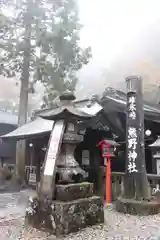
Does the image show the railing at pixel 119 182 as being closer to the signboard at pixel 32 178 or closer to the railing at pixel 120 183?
Result: the railing at pixel 120 183

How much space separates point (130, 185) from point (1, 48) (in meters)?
11.9

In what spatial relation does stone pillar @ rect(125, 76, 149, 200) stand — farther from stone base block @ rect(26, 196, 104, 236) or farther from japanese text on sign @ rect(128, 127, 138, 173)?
stone base block @ rect(26, 196, 104, 236)

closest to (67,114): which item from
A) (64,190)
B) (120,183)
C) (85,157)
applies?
(64,190)

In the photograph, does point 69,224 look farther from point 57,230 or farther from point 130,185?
point 130,185

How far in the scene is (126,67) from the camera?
4419 centimetres

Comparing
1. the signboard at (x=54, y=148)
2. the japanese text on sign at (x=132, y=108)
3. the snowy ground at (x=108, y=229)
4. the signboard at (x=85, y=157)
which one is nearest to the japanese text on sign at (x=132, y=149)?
the japanese text on sign at (x=132, y=108)

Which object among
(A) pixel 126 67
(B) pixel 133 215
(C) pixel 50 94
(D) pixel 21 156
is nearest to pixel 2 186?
(D) pixel 21 156

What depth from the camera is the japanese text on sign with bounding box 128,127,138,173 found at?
7.79m

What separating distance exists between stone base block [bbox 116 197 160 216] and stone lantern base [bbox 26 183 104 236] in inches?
62.1

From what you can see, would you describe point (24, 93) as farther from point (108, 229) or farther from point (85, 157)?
point (108, 229)

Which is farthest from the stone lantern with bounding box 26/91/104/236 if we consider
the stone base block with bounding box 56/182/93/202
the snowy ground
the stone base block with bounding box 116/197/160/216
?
the stone base block with bounding box 116/197/160/216

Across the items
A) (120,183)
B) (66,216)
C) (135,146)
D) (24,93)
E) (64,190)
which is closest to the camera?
(66,216)

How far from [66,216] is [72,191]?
1.84 feet

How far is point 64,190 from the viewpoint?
544 cm
